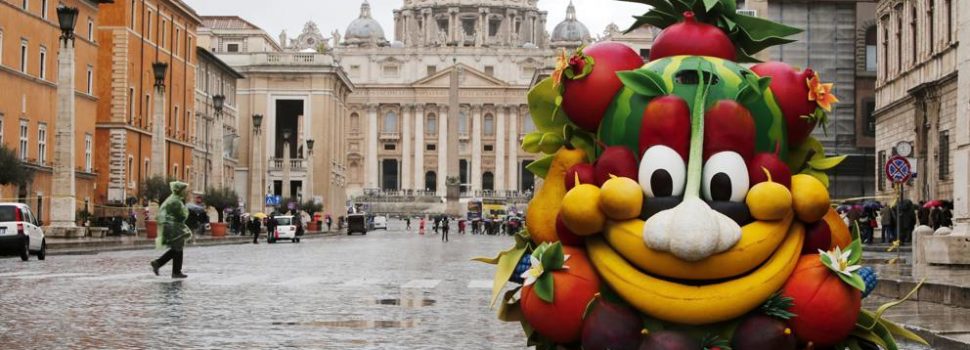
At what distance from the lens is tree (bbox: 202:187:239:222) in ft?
232

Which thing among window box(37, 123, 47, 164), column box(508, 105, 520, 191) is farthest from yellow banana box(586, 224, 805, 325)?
column box(508, 105, 520, 191)

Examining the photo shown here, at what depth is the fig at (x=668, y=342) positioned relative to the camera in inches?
269

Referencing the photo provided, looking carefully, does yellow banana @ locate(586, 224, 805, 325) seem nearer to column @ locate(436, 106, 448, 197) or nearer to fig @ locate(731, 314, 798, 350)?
fig @ locate(731, 314, 798, 350)

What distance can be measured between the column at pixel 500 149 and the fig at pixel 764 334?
177m

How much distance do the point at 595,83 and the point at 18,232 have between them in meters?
Answer: 24.3

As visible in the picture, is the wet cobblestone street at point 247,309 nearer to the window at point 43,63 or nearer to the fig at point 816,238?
the fig at point 816,238

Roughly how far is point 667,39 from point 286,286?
1345 cm

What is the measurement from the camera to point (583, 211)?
6965 mm

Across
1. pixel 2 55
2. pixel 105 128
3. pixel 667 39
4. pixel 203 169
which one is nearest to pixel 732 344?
pixel 667 39

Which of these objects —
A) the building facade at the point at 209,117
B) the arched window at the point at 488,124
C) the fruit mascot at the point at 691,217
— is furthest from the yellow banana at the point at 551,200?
the arched window at the point at 488,124

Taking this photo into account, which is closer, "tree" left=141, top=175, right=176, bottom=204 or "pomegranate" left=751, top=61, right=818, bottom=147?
"pomegranate" left=751, top=61, right=818, bottom=147

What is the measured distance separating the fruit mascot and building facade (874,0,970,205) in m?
27.1

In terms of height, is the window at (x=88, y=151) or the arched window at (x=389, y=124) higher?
the arched window at (x=389, y=124)

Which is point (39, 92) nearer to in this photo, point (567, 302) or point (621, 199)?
point (567, 302)
